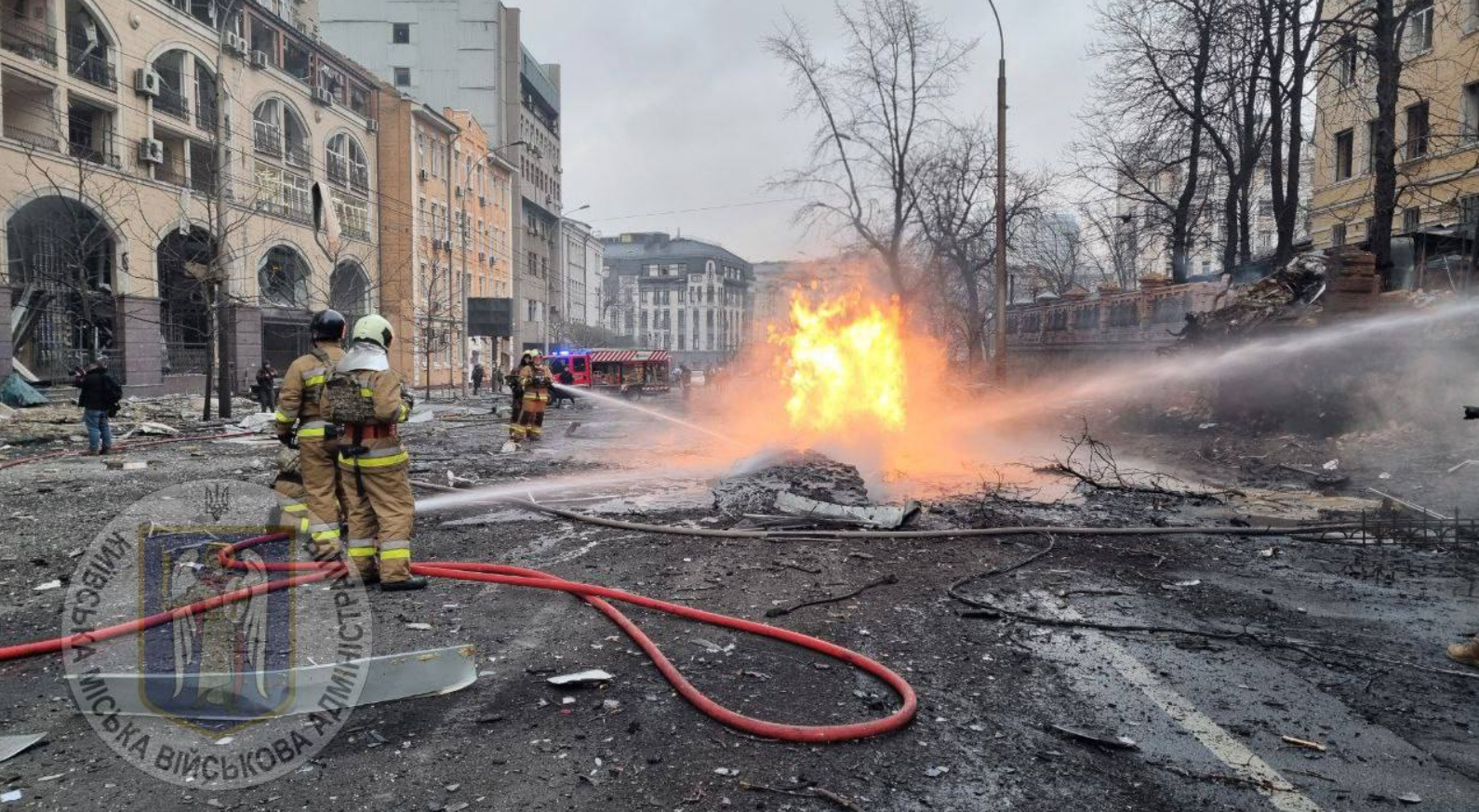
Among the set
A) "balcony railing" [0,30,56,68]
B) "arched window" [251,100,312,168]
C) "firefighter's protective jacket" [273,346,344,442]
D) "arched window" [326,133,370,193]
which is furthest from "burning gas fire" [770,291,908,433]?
"arched window" [326,133,370,193]

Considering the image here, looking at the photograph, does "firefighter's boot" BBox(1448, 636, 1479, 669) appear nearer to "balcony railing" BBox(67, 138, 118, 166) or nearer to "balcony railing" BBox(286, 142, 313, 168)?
"balcony railing" BBox(67, 138, 118, 166)

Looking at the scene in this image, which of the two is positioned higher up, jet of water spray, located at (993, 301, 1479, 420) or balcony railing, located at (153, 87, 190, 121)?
balcony railing, located at (153, 87, 190, 121)

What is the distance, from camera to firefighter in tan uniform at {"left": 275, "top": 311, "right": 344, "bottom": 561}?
550 centimetres

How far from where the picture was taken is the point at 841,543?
23.4 feet

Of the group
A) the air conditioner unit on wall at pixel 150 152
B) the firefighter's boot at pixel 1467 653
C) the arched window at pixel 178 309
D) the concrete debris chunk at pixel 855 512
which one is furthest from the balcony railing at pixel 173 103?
the firefighter's boot at pixel 1467 653

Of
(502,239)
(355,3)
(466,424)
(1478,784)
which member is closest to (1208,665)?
(1478,784)

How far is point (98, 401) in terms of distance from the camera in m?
12.5

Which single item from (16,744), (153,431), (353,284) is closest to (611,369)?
(353,284)

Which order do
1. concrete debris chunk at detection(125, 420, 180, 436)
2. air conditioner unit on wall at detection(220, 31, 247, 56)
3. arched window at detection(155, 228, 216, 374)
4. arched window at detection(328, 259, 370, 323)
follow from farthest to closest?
arched window at detection(328, 259, 370, 323), air conditioner unit on wall at detection(220, 31, 247, 56), arched window at detection(155, 228, 216, 374), concrete debris chunk at detection(125, 420, 180, 436)

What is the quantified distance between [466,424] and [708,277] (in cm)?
9599

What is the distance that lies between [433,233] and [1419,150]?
44.1m

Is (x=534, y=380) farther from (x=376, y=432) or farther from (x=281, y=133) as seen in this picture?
(x=281, y=133)

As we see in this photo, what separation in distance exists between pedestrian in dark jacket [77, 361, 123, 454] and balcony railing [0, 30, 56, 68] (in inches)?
618

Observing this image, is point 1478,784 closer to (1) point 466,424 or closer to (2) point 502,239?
(1) point 466,424
